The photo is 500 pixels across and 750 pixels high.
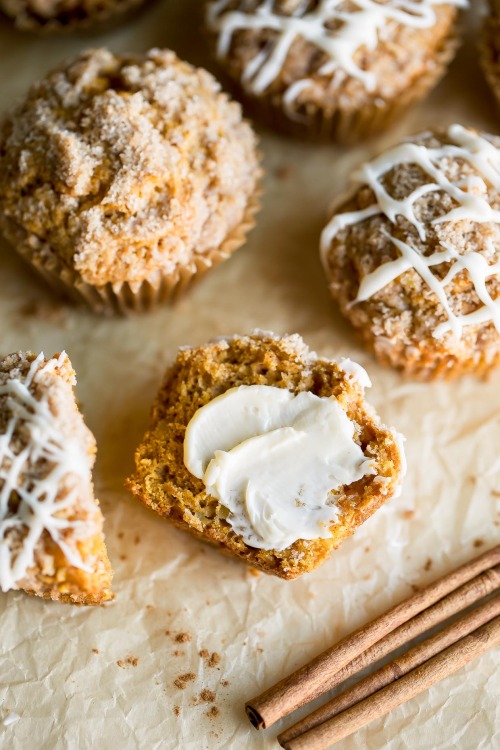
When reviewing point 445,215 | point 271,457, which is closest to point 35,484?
point 271,457

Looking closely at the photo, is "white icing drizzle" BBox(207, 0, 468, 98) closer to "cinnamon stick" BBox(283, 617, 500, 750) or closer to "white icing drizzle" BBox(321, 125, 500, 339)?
"white icing drizzle" BBox(321, 125, 500, 339)

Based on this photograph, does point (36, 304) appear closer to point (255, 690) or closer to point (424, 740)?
point (255, 690)

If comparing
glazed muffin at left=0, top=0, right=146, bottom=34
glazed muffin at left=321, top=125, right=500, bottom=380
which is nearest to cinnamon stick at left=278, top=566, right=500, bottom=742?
glazed muffin at left=321, top=125, right=500, bottom=380

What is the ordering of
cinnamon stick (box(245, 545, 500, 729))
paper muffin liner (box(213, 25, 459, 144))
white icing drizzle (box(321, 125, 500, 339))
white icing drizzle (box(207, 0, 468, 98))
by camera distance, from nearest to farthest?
cinnamon stick (box(245, 545, 500, 729)) < white icing drizzle (box(321, 125, 500, 339)) < white icing drizzle (box(207, 0, 468, 98)) < paper muffin liner (box(213, 25, 459, 144))

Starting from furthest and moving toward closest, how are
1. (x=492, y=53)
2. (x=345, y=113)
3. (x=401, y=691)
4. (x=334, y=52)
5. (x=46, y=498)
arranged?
(x=492, y=53) → (x=345, y=113) → (x=334, y=52) → (x=401, y=691) → (x=46, y=498)

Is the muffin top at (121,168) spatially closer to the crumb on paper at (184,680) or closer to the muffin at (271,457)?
the muffin at (271,457)

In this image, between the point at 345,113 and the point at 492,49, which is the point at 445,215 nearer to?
the point at 345,113
